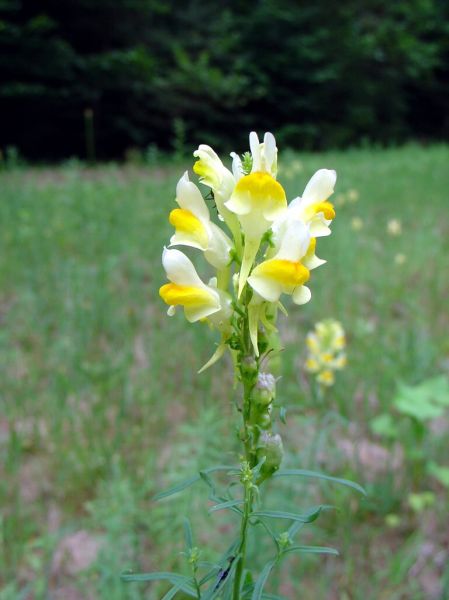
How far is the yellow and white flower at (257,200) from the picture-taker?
2.80 ft

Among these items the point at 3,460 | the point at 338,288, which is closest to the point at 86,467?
the point at 3,460

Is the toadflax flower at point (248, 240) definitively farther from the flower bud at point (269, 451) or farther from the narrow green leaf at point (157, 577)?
the narrow green leaf at point (157, 577)

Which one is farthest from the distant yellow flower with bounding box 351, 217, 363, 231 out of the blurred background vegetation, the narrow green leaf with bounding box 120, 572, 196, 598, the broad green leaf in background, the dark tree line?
the dark tree line

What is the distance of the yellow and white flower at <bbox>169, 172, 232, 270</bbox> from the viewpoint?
0.92m

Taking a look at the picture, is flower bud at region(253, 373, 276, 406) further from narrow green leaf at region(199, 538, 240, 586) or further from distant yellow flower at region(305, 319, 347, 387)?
distant yellow flower at region(305, 319, 347, 387)

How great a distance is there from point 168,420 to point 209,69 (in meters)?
9.56

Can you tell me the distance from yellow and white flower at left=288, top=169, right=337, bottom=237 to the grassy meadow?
425mm

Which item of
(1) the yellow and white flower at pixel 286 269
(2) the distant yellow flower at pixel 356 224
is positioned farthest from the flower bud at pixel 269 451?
(2) the distant yellow flower at pixel 356 224

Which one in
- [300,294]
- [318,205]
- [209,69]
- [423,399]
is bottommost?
[423,399]

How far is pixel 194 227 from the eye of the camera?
0.93 meters

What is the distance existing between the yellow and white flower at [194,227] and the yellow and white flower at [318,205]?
13cm

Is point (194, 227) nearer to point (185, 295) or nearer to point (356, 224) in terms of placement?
point (185, 295)

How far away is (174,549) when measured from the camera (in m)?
1.80

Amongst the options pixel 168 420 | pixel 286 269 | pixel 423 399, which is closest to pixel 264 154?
pixel 286 269
